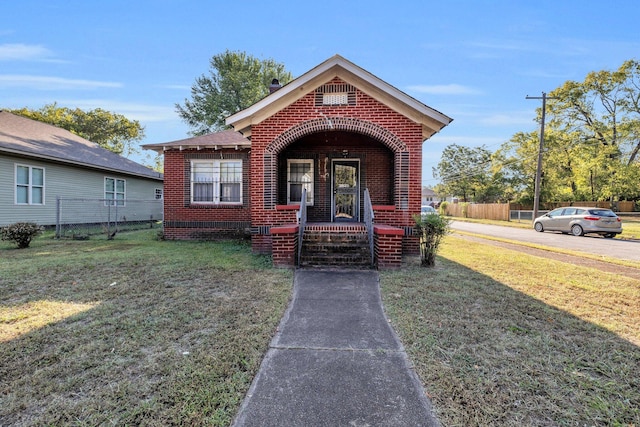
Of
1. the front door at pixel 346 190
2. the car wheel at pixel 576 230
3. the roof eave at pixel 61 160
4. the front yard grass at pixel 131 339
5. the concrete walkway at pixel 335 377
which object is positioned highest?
the roof eave at pixel 61 160

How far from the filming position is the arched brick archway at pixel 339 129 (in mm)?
8211

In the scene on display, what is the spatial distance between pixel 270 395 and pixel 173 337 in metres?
1.56

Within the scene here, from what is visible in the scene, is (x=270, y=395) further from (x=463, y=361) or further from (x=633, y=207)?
(x=633, y=207)

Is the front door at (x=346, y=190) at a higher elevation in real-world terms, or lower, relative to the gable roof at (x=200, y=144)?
lower

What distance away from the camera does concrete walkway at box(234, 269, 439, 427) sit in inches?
85.4

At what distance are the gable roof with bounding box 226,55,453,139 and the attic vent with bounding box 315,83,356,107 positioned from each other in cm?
15

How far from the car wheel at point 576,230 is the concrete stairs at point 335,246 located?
47.7 ft

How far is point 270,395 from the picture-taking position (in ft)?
7.89

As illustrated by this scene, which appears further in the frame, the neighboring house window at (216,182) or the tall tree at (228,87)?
the tall tree at (228,87)

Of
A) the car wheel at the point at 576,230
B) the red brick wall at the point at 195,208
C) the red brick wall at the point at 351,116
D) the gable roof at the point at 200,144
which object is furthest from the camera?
the car wheel at the point at 576,230

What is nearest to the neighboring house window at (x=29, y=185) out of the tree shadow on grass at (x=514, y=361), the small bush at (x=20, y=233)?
the small bush at (x=20, y=233)

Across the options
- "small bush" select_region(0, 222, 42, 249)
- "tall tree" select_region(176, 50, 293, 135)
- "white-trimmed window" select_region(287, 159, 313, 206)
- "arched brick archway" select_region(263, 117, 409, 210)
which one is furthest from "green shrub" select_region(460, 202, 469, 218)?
"small bush" select_region(0, 222, 42, 249)

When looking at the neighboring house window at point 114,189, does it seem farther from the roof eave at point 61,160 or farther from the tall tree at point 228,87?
the tall tree at point 228,87

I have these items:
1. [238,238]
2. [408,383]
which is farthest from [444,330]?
[238,238]
